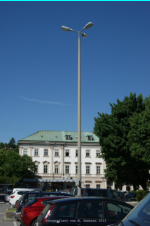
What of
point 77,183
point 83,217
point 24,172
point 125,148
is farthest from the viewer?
point 24,172

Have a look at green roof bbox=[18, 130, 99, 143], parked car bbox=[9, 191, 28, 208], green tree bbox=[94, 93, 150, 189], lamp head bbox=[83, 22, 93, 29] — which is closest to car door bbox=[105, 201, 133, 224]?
lamp head bbox=[83, 22, 93, 29]

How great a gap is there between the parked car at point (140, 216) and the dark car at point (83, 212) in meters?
5.01

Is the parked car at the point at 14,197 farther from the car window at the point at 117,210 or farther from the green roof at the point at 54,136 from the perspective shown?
the green roof at the point at 54,136

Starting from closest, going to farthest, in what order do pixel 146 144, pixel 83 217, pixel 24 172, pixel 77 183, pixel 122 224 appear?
pixel 122 224, pixel 83 217, pixel 77 183, pixel 146 144, pixel 24 172

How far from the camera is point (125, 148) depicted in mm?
41312

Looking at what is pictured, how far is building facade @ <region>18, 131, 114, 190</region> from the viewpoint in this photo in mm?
79500

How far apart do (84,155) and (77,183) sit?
66267 mm

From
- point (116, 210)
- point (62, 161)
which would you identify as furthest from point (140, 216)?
point (62, 161)

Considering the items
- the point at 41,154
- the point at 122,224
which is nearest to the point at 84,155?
the point at 41,154

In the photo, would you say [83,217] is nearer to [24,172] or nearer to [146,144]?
[146,144]

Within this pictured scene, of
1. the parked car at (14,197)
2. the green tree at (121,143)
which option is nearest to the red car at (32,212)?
the parked car at (14,197)

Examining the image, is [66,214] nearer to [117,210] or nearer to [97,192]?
[117,210]

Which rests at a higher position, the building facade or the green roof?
the green roof

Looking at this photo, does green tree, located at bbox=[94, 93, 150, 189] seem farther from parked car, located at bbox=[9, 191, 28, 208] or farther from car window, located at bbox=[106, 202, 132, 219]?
car window, located at bbox=[106, 202, 132, 219]
